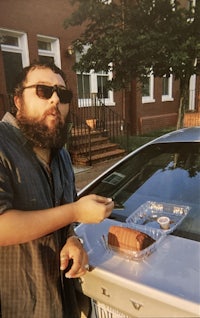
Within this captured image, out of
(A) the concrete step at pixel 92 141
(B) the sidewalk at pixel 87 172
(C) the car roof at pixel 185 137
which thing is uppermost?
(C) the car roof at pixel 185 137

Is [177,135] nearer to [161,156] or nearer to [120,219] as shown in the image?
[161,156]

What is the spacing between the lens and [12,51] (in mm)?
7797

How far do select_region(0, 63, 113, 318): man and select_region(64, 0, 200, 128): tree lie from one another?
12.0 feet

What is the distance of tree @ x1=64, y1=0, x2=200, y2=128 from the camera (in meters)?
4.42

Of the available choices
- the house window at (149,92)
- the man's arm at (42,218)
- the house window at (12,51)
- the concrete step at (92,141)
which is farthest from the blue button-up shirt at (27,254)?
the house window at (149,92)

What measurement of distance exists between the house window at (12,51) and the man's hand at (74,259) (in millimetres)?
7227

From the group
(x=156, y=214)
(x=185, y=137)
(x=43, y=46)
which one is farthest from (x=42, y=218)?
(x=43, y=46)

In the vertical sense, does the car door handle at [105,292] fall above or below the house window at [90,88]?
below

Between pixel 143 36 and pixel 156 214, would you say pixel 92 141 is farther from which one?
pixel 156 214

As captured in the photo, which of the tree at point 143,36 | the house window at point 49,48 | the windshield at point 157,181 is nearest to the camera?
the windshield at point 157,181

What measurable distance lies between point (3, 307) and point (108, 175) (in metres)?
1.26

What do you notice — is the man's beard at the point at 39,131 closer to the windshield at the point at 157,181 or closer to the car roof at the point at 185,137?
the windshield at the point at 157,181

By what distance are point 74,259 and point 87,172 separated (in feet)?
17.6

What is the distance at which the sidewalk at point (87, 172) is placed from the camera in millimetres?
5785
